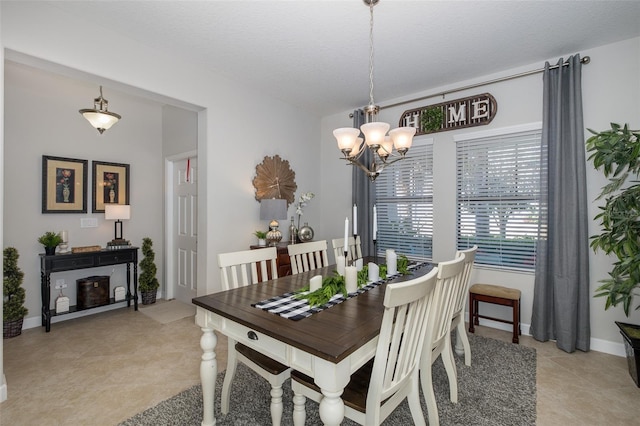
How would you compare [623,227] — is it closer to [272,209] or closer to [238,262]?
[238,262]

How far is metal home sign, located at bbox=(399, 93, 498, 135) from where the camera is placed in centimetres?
334

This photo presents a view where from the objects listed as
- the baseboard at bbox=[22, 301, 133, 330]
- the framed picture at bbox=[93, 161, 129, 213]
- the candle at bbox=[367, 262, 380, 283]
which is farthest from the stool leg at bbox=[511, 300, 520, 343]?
the framed picture at bbox=[93, 161, 129, 213]

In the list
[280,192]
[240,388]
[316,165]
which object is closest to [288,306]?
[240,388]

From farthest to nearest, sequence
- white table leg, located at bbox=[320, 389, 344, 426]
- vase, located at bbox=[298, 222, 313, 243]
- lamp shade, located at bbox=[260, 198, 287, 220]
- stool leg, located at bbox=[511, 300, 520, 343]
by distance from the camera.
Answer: vase, located at bbox=[298, 222, 313, 243], lamp shade, located at bbox=[260, 198, 287, 220], stool leg, located at bbox=[511, 300, 520, 343], white table leg, located at bbox=[320, 389, 344, 426]

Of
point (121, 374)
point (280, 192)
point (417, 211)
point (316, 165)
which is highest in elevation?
point (316, 165)

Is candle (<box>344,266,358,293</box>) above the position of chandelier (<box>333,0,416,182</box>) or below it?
below

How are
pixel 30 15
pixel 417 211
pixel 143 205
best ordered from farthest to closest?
pixel 143 205, pixel 417 211, pixel 30 15

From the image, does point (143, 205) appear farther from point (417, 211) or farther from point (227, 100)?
point (417, 211)

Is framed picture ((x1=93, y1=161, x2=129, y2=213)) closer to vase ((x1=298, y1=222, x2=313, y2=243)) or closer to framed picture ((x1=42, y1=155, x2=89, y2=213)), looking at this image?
framed picture ((x1=42, y1=155, x2=89, y2=213))

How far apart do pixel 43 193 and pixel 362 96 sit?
3.91 metres

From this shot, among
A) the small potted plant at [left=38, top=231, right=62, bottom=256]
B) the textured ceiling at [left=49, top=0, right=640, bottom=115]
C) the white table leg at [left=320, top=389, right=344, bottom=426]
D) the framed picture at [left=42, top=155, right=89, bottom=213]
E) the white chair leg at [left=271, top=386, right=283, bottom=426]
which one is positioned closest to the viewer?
the white table leg at [left=320, top=389, right=344, bottom=426]

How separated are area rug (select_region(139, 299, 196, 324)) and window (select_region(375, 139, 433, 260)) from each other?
268cm

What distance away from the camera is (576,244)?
2.75 meters

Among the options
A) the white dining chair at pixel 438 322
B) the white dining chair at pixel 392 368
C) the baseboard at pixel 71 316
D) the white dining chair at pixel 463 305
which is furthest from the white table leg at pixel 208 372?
the baseboard at pixel 71 316
